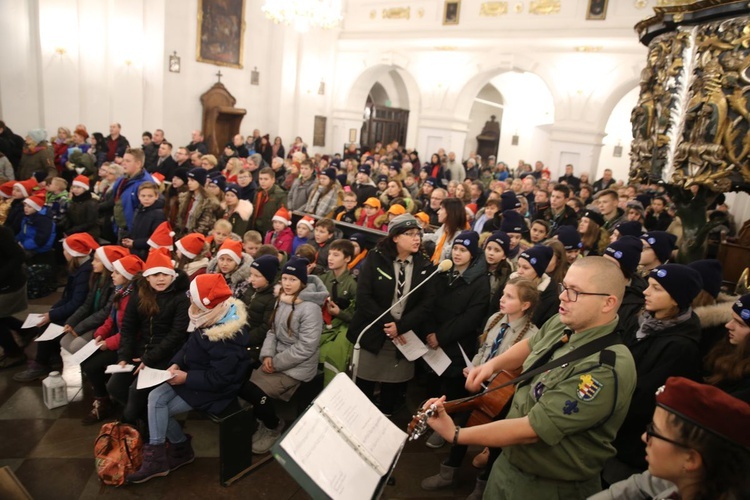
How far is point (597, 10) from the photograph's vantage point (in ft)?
46.0

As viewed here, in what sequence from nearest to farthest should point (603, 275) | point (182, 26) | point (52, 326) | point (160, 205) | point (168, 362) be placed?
point (603, 275) < point (168, 362) < point (52, 326) < point (160, 205) < point (182, 26)

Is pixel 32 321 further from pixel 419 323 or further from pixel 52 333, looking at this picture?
pixel 419 323

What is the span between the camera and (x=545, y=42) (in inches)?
590

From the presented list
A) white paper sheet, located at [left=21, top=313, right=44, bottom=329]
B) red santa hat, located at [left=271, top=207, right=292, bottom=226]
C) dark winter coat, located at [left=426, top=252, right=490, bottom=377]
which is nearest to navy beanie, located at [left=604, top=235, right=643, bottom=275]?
dark winter coat, located at [left=426, top=252, right=490, bottom=377]

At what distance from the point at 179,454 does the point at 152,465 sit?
0.21m

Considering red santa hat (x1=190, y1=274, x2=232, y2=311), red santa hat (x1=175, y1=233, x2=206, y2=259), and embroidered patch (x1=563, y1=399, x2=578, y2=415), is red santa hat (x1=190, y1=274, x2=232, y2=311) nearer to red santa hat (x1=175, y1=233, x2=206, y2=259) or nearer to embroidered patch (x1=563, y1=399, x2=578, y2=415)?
red santa hat (x1=175, y1=233, x2=206, y2=259)

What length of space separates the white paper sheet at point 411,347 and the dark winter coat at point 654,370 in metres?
1.55

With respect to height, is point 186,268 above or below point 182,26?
below

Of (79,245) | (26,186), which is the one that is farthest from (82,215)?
(79,245)

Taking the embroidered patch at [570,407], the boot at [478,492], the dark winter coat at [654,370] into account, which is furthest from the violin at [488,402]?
the boot at [478,492]

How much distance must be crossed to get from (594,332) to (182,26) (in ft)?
55.7

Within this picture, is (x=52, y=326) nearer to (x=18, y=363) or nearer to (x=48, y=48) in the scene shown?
(x=18, y=363)

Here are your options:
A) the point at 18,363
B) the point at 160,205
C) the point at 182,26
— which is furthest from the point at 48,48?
the point at 18,363

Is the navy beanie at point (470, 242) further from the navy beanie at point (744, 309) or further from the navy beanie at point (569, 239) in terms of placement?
the navy beanie at point (744, 309)
